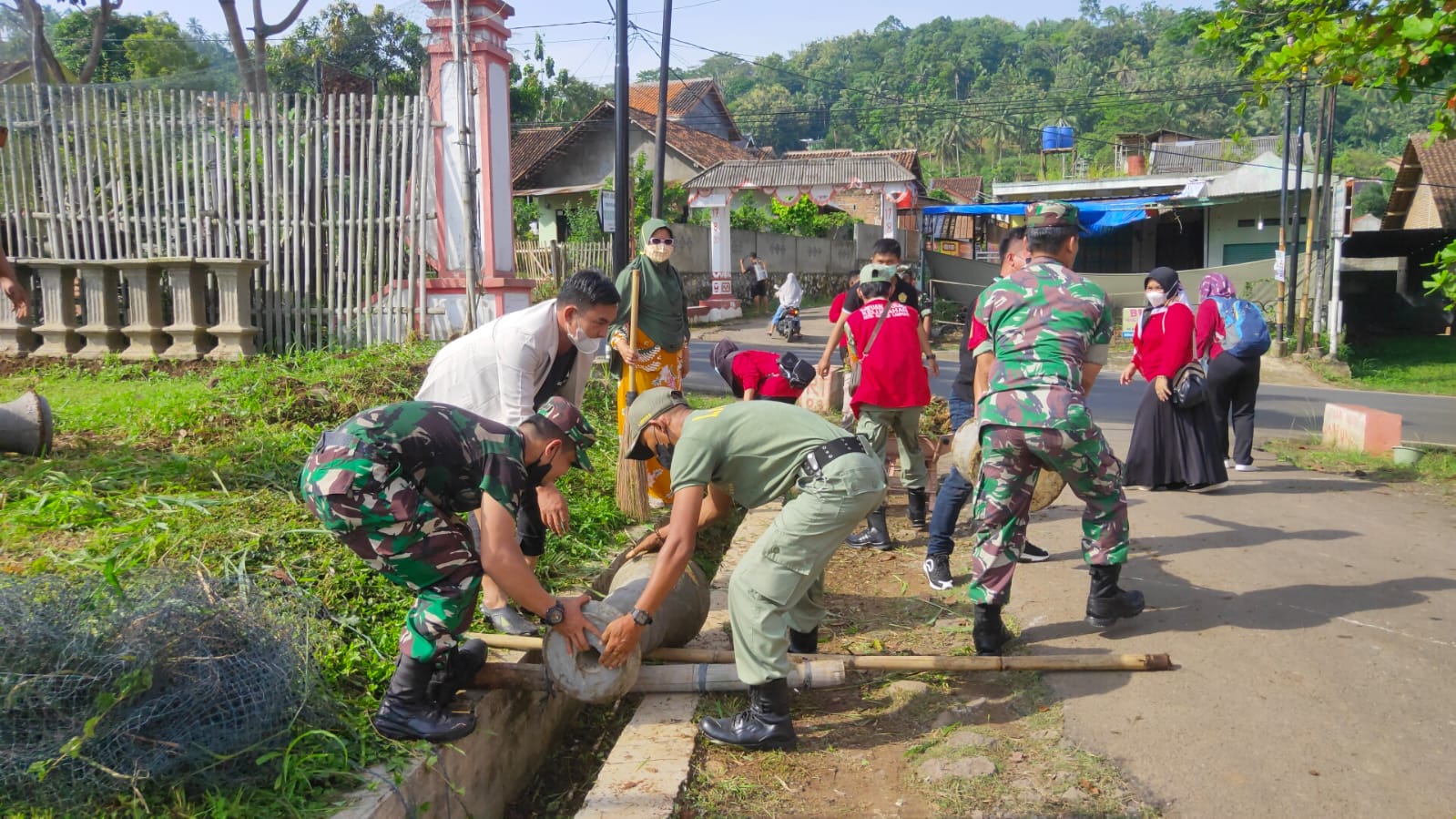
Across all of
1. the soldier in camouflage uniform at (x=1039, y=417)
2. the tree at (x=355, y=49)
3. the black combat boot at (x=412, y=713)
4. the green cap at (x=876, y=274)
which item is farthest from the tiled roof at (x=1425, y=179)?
the tree at (x=355, y=49)

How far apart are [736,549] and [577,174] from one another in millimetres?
28734

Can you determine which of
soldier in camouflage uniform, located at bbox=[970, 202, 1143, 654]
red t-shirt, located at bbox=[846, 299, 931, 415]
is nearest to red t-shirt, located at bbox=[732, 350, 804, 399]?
red t-shirt, located at bbox=[846, 299, 931, 415]

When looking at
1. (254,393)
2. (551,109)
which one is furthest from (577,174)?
(254,393)

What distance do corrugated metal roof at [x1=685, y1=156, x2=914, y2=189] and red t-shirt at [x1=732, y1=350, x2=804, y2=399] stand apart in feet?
63.6

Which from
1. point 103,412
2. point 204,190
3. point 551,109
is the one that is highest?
point 551,109

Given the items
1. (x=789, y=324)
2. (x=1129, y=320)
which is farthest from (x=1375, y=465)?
(x=1129, y=320)

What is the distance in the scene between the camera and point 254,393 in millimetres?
7242

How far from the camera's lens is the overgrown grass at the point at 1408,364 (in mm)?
16844

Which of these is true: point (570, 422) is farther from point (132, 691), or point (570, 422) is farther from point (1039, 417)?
point (1039, 417)

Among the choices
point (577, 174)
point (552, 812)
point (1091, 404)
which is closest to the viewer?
point (552, 812)

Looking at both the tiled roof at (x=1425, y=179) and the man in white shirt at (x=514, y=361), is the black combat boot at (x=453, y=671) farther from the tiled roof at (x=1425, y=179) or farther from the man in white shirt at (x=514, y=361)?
the tiled roof at (x=1425, y=179)

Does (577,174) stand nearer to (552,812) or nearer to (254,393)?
(254,393)

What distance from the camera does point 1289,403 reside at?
43.3 ft

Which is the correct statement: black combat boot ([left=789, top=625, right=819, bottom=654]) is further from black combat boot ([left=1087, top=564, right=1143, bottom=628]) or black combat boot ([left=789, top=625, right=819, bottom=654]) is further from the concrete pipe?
black combat boot ([left=1087, top=564, right=1143, bottom=628])
